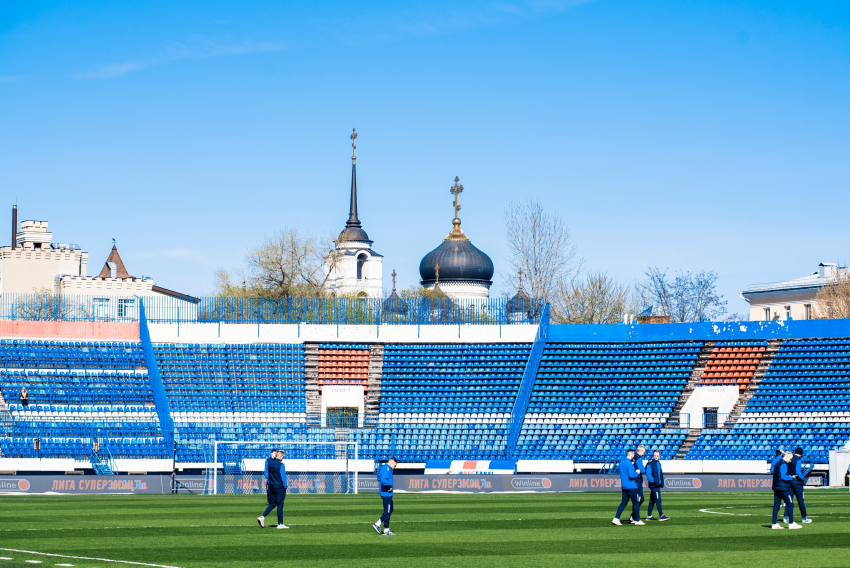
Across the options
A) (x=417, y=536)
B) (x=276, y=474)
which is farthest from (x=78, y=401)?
(x=417, y=536)

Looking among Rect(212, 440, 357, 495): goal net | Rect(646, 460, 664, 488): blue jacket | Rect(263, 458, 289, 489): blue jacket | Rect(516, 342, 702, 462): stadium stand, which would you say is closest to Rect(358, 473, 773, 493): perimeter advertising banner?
Rect(212, 440, 357, 495): goal net

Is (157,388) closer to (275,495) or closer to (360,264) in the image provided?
(275,495)

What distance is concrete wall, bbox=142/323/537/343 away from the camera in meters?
49.6

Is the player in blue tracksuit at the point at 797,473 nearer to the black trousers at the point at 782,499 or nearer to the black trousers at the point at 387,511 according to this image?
the black trousers at the point at 782,499

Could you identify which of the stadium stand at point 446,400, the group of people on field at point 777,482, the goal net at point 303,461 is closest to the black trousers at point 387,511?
the group of people on field at point 777,482

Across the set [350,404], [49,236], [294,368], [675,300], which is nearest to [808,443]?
[350,404]

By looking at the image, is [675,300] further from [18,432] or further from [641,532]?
[641,532]

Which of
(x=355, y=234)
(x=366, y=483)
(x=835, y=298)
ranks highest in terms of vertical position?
(x=355, y=234)

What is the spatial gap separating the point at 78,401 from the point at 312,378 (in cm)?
1058

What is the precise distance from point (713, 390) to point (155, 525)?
32306mm

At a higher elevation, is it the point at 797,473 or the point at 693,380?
the point at 693,380

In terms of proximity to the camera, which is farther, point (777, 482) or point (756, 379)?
point (756, 379)

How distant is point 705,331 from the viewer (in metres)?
48.8

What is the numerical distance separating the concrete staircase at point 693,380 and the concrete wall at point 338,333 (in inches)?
299
